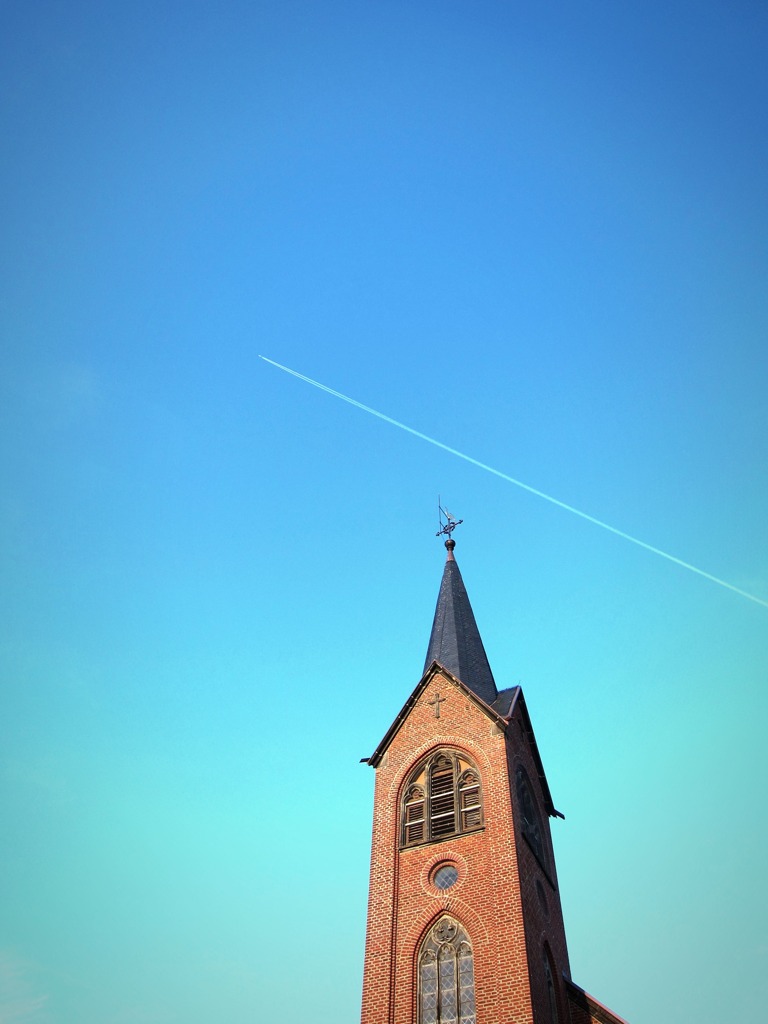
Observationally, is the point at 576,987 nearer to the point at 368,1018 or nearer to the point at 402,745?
the point at 368,1018

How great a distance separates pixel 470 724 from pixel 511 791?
260cm

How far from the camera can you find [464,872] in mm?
21938

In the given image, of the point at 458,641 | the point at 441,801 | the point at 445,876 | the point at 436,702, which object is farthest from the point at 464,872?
the point at 458,641

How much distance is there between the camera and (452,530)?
37.1 metres

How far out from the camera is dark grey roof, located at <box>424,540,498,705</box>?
28.7m

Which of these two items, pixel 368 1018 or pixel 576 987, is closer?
pixel 368 1018

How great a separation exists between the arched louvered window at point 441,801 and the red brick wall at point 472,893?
0.27 meters

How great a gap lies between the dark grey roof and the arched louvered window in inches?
99.3

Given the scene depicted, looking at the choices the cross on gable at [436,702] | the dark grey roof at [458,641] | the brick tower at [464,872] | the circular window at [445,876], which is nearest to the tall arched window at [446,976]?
the brick tower at [464,872]

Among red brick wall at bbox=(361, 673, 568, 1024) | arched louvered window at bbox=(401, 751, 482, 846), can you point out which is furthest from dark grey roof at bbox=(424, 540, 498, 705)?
arched louvered window at bbox=(401, 751, 482, 846)

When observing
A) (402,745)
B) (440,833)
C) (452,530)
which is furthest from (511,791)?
(452,530)

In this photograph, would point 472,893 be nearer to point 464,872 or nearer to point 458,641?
point 464,872

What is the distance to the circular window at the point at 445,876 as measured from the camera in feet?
72.3

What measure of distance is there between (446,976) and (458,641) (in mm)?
12110
